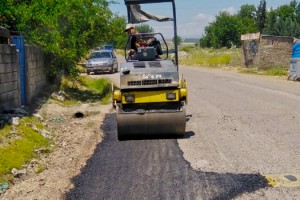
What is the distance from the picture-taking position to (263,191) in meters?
5.08

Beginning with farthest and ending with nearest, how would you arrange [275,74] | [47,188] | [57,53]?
[275,74]
[57,53]
[47,188]

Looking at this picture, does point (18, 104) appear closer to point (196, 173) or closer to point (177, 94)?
point (177, 94)

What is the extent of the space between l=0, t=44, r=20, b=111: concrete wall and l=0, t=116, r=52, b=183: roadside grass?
2.08 ft

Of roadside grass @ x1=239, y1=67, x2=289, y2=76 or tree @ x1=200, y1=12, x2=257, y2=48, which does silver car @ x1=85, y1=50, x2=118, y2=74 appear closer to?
roadside grass @ x1=239, y1=67, x2=289, y2=76

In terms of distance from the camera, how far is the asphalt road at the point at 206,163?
16.9 ft

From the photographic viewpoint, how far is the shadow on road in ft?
16.7

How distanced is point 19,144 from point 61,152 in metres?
0.76

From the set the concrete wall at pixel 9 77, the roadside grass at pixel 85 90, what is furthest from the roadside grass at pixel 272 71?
the concrete wall at pixel 9 77

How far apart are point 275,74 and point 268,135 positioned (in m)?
20.8

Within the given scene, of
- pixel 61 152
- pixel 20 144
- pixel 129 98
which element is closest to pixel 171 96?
pixel 129 98

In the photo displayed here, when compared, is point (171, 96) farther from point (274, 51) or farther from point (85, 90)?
point (274, 51)

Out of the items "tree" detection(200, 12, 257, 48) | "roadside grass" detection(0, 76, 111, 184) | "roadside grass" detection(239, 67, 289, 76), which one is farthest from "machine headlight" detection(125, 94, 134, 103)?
"tree" detection(200, 12, 257, 48)

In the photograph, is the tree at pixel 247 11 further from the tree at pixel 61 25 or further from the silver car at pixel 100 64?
the tree at pixel 61 25

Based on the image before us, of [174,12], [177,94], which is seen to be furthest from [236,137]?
[174,12]
